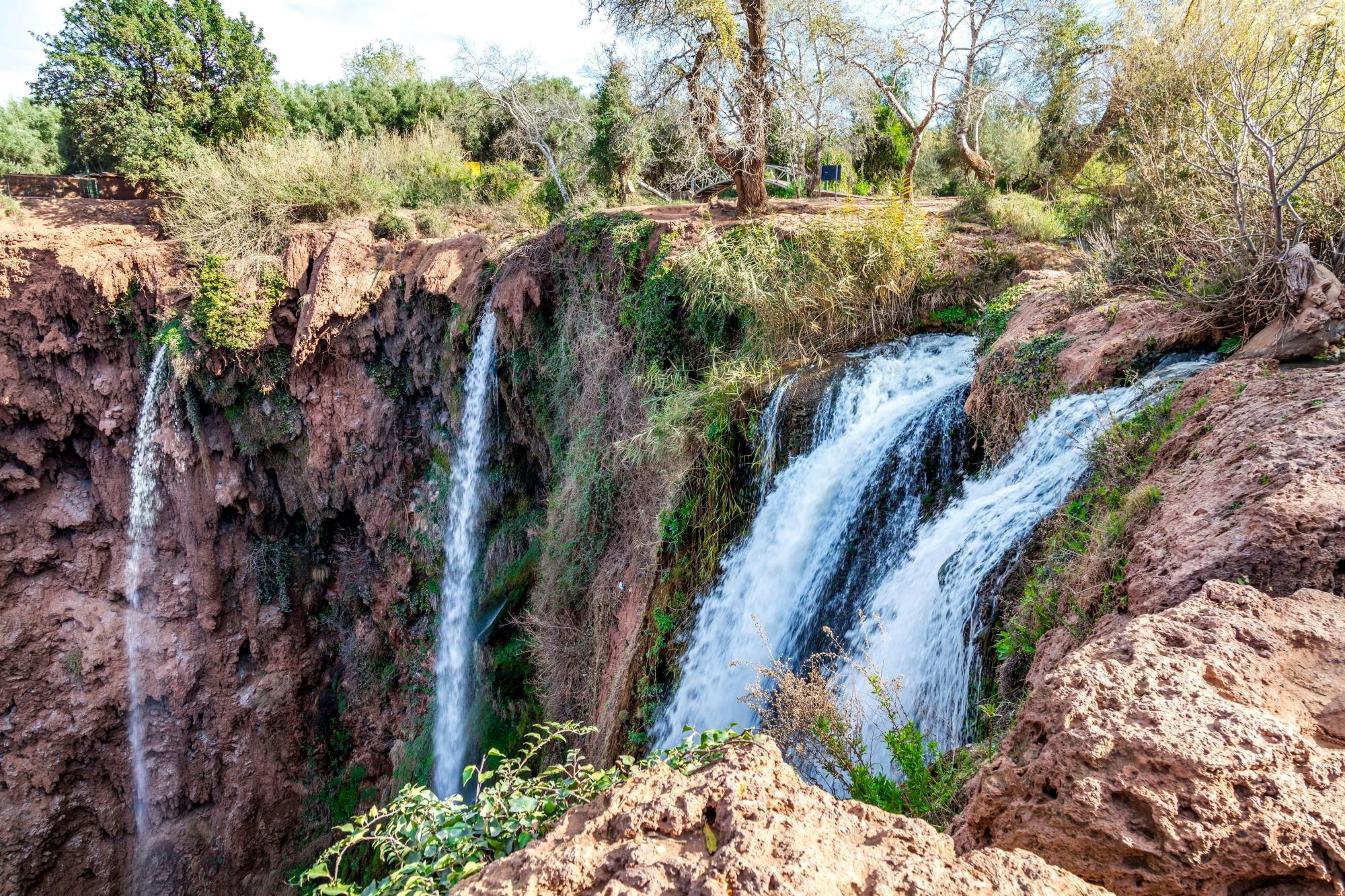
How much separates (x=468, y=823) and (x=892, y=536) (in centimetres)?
353

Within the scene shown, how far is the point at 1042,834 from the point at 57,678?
16.0m

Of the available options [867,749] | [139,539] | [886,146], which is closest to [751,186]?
[886,146]

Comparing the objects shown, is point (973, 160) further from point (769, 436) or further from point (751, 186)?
point (769, 436)

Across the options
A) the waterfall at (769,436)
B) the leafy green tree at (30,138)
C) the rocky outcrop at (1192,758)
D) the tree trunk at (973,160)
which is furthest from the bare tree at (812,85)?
the leafy green tree at (30,138)

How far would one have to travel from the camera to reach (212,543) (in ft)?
41.3

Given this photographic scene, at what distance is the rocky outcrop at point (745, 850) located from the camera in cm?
143

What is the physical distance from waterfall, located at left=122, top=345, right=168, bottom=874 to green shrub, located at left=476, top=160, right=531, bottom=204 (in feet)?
24.3

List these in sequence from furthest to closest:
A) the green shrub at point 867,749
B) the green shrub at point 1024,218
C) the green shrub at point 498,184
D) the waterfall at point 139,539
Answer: the green shrub at point 498,184 < the waterfall at point 139,539 < the green shrub at point 1024,218 < the green shrub at point 867,749

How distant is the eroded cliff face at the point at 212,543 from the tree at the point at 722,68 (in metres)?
4.27

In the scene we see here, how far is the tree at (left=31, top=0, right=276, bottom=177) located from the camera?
14734 mm

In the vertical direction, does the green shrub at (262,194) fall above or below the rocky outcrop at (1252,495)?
above

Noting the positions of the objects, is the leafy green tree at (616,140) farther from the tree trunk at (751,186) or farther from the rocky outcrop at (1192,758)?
the rocky outcrop at (1192,758)

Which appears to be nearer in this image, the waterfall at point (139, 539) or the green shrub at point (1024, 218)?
the green shrub at point (1024, 218)

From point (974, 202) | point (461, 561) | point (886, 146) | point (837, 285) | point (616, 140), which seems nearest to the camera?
point (837, 285)
